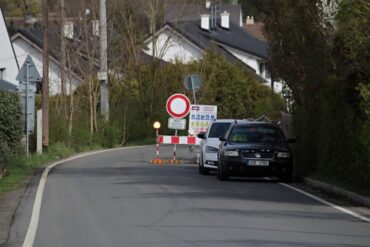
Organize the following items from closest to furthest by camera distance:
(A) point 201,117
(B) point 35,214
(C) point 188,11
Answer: (B) point 35,214
(A) point 201,117
(C) point 188,11

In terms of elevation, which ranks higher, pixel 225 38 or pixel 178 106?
pixel 225 38

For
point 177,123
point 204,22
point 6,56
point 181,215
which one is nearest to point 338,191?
point 181,215

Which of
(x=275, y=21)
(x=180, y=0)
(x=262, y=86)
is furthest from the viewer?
(x=262, y=86)

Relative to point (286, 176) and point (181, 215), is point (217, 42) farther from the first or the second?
point (181, 215)

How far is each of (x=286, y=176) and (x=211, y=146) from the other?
3565 mm

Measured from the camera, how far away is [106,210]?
16516mm

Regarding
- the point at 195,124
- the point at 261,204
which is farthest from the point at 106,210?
the point at 195,124

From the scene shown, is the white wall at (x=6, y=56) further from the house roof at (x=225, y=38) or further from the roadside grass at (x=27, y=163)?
the house roof at (x=225, y=38)

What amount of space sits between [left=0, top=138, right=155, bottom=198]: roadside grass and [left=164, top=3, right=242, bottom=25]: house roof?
15.7 metres

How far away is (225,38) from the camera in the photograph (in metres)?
80.2

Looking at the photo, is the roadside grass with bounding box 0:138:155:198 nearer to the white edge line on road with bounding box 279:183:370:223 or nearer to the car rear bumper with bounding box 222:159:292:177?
the car rear bumper with bounding box 222:159:292:177

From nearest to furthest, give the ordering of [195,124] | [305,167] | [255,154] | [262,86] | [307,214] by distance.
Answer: [307,214] → [255,154] → [305,167] → [195,124] → [262,86]

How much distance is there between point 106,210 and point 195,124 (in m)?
17.9

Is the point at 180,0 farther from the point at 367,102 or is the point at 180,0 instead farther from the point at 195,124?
the point at 367,102
